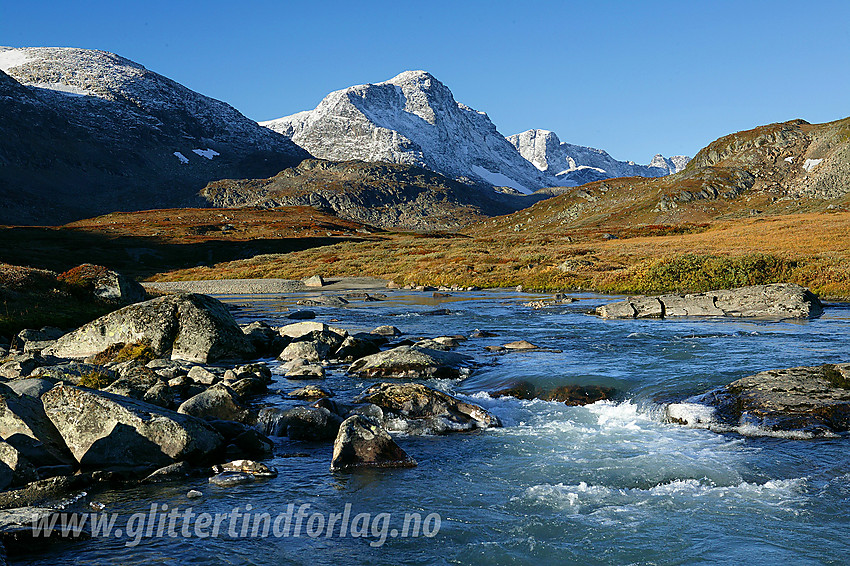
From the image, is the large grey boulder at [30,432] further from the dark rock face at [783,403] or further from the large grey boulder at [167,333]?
the dark rock face at [783,403]

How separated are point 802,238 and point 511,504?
69.7 meters

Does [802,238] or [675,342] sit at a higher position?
[802,238]

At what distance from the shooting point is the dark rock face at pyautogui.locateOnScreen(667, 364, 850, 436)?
13750 millimetres

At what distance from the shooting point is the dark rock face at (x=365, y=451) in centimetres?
1245

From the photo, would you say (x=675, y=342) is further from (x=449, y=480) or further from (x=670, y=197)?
(x=670, y=197)

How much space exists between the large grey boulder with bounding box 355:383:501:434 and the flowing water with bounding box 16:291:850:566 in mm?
481

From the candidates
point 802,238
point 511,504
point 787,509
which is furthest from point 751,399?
point 802,238

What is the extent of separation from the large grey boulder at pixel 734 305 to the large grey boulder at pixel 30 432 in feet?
95.5

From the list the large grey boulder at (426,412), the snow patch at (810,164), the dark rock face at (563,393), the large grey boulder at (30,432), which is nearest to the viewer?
the large grey boulder at (30,432)

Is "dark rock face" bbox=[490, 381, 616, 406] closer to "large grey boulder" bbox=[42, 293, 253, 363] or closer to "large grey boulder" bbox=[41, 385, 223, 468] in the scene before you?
"large grey boulder" bbox=[41, 385, 223, 468]

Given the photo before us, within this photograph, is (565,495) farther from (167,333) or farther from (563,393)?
(167,333)

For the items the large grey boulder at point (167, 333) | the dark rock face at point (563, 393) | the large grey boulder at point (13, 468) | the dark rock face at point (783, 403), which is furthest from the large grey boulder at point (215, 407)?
the dark rock face at point (783, 403)

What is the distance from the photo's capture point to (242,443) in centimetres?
1338

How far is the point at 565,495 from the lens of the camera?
429 inches
